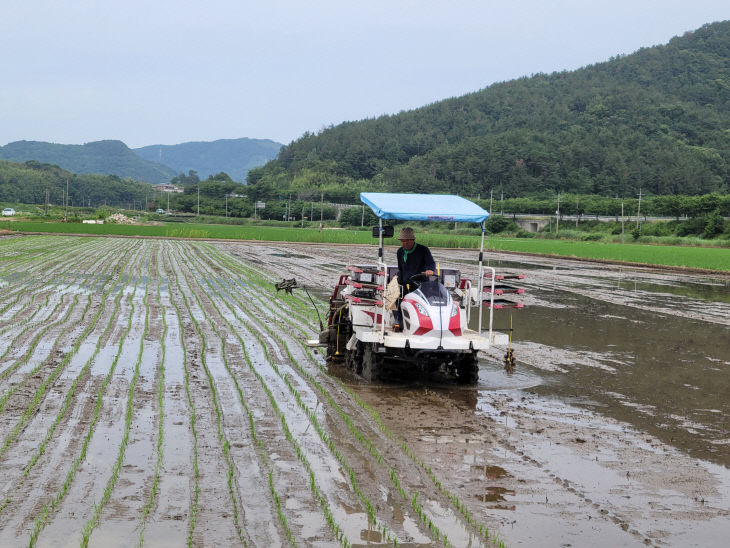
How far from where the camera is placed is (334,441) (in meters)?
6.86

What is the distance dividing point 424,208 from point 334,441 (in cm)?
323

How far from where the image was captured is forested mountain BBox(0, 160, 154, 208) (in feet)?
513

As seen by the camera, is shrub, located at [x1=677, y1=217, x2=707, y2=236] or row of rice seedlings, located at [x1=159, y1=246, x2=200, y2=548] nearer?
row of rice seedlings, located at [x1=159, y1=246, x2=200, y2=548]

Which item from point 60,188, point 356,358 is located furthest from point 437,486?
point 60,188

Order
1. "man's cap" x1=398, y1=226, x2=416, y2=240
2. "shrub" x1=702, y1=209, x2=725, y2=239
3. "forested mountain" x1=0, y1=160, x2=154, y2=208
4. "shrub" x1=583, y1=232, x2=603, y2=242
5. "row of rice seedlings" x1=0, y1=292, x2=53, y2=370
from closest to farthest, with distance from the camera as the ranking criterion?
"row of rice seedlings" x1=0, y1=292, x2=53, y2=370 → "man's cap" x1=398, y1=226, x2=416, y2=240 → "shrub" x1=702, y1=209, x2=725, y2=239 → "shrub" x1=583, y1=232, x2=603, y2=242 → "forested mountain" x1=0, y1=160, x2=154, y2=208

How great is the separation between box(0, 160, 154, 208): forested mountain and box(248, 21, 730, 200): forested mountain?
113 feet

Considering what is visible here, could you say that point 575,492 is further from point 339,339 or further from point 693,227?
point 693,227

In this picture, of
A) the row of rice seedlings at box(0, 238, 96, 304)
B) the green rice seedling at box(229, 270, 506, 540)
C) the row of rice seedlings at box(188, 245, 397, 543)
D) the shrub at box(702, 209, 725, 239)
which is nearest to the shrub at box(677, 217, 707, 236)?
the shrub at box(702, 209, 725, 239)

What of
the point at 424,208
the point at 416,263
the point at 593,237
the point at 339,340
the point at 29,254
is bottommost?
the point at 29,254

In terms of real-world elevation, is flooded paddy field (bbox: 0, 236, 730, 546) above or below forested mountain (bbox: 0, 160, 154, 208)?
below

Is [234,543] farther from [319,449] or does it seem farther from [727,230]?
[727,230]

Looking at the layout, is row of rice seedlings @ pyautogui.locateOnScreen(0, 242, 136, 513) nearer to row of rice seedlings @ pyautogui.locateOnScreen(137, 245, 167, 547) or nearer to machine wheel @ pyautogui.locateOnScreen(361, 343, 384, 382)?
row of rice seedlings @ pyautogui.locateOnScreen(137, 245, 167, 547)

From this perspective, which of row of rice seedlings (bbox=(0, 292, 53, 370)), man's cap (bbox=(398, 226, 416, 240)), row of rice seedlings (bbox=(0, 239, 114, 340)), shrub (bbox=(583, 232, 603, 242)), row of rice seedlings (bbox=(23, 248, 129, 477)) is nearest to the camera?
row of rice seedlings (bbox=(23, 248, 129, 477))

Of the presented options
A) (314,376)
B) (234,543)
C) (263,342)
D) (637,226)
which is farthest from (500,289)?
(637,226)
